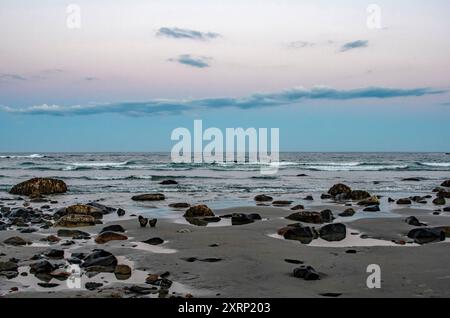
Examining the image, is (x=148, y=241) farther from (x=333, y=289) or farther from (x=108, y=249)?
(x=333, y=289)

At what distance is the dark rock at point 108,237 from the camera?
9.70 metres

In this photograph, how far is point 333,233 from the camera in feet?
34.2

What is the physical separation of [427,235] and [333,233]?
2.14 metres

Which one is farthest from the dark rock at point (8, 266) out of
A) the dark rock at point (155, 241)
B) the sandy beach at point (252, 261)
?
the dark rock at point (155, 241)

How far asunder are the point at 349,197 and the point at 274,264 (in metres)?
12.9

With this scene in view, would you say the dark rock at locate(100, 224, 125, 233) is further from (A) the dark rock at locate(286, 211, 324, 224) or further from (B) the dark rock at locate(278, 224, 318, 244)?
(A) the dark rock at locate(286, 211, 324, 224)

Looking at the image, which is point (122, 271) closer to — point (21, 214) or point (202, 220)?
point (202, 220)

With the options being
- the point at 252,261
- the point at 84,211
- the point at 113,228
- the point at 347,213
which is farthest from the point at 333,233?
the point at 84,211

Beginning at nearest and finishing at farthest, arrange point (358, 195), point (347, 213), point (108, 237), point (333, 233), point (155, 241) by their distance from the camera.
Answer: point (155, 241), point (108, 237), point (333, 233), point (347, 213), point (358, 195)

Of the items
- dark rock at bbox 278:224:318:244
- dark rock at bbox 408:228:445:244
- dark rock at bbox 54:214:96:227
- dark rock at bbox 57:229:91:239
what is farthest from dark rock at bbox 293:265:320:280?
dark rock at bbox 54:214:96:227

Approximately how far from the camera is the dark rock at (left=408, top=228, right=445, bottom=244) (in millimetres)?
9727

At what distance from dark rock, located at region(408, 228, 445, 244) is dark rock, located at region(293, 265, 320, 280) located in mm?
3977

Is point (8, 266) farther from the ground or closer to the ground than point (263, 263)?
farther from the ground
